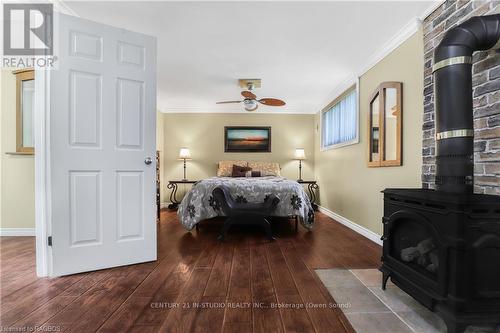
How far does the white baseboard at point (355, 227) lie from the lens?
287cm

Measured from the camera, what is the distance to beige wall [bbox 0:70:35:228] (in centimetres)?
304

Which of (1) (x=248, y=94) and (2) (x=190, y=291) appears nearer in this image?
(2) (x=190, y=291)

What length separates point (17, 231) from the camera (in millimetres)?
3043

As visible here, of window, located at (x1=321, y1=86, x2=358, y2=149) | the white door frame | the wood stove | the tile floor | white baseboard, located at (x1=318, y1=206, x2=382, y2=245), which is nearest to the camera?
the wood stove

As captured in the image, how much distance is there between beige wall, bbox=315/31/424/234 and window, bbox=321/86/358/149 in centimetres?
16

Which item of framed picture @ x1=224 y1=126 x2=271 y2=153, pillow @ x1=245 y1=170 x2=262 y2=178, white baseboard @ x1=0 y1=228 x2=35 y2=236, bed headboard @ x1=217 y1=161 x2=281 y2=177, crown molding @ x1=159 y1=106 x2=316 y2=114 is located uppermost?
crown molding @ x1=159 y1=106 x2=316 y2=114

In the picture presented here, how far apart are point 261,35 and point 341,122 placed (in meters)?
2.23

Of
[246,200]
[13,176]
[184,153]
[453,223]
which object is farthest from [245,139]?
[453,223]

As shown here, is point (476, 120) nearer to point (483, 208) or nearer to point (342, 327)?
point (483, 208)

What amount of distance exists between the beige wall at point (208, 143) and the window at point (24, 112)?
2.75m

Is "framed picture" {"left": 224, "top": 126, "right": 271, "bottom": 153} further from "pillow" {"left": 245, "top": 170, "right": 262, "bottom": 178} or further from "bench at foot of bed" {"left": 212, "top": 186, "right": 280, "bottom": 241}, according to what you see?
"bench at foot of bed" {"left": 212, "top": 186, "right": 280, "bottom": 241}

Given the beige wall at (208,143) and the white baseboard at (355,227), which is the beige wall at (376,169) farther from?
the beige wall at (208,143)

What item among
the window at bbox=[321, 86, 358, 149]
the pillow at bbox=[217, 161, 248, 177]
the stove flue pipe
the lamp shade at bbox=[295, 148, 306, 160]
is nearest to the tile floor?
the stove flue pipe

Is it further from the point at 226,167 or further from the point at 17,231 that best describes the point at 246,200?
the point at 17,231
